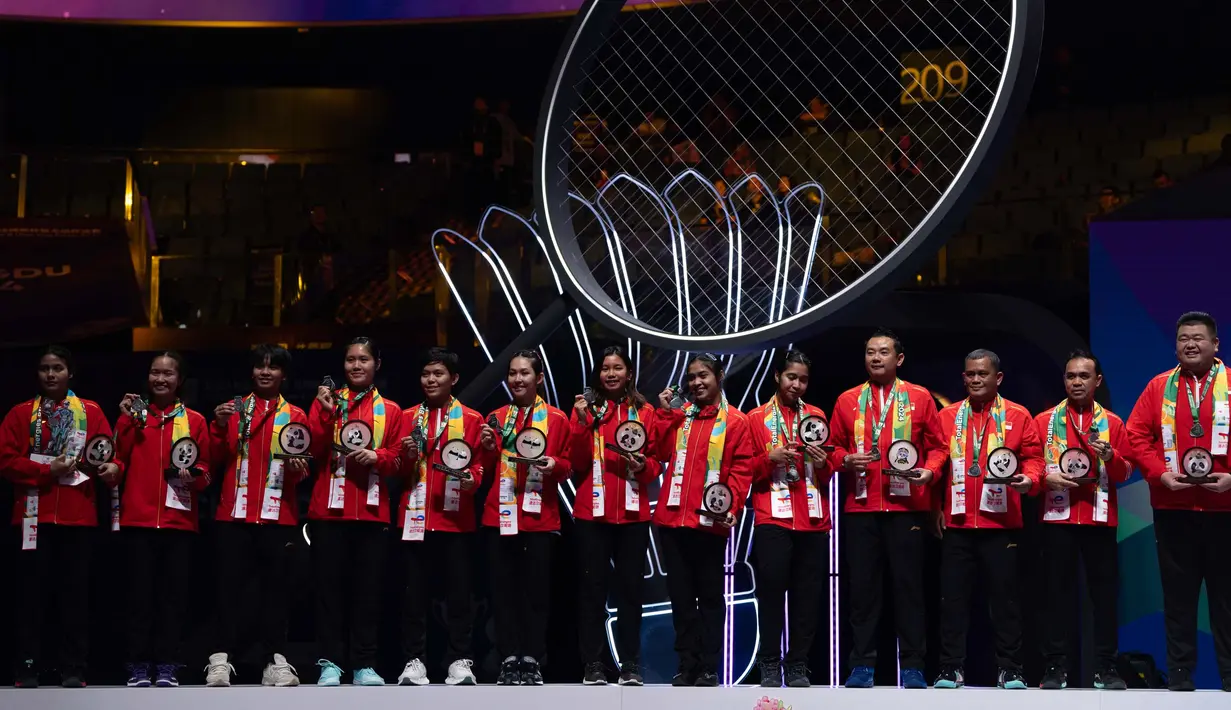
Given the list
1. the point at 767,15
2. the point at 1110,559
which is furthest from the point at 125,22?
the point at 1110,559

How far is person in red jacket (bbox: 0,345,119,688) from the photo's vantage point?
5.95 meters

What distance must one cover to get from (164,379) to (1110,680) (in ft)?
12.5

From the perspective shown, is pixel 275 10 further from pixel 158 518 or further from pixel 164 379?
pixel 158 518

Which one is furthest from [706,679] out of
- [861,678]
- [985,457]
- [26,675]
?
[26,675]

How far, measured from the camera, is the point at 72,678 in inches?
233

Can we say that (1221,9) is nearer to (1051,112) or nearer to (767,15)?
(1051,112)

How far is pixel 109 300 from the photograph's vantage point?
29.5 ft

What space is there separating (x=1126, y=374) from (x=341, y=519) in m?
3.78

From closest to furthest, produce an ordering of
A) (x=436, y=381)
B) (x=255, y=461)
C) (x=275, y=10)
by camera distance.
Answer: (x=255, y=461)
(x=436, y=381)
(x=275, y=10)

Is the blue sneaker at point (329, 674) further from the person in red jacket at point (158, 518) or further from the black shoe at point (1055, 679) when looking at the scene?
the black shoe at point (1055, 679)

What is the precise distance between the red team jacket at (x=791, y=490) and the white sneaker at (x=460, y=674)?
1266mm

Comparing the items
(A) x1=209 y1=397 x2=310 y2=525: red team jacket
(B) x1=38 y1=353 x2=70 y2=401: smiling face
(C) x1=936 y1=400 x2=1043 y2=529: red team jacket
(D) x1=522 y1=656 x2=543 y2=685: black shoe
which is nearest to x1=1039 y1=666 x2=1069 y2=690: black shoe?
(C) x1=936 y1=400 x2=1043 y2=529: red team jacket

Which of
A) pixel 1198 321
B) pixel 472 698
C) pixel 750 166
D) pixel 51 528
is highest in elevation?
pixel 750 166

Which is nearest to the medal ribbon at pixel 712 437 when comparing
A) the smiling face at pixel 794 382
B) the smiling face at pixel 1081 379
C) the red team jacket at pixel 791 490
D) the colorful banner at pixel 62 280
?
the red team jacket at pixel 791 490
